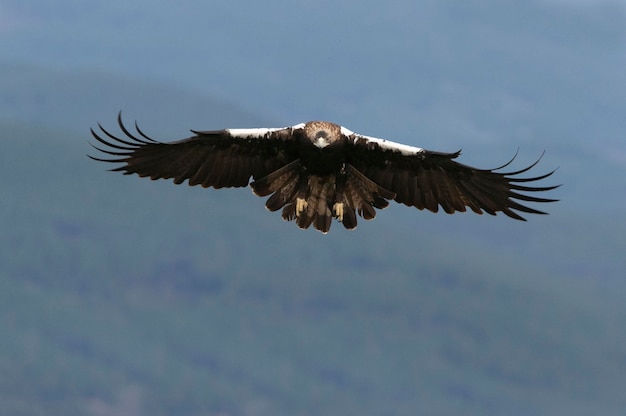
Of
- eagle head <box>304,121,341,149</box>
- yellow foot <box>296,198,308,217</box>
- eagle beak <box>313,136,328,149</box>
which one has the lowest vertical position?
yellow foot <box>296,198,308,217</box>

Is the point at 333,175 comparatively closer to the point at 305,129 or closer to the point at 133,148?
the point at 305,129

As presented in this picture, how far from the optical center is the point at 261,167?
85.3ft

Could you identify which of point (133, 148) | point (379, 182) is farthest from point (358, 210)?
point (133, 148)

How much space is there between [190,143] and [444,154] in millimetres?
4838

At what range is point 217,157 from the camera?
25906 mm

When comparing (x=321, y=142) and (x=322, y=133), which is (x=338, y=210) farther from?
(x=322, y=133)

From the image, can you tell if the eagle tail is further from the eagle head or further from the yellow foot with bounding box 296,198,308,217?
the eagle head

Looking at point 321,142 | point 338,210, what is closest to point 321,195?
point 338,210

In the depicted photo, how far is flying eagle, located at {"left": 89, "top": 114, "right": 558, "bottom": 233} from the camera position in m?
25.5

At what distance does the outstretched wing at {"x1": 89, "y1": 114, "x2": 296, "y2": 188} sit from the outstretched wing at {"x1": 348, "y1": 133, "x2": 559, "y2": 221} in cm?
155

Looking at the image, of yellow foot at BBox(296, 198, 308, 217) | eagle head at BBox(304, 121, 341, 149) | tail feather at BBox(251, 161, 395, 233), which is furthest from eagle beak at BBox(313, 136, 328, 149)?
yellow foot at BBox(296, 198, 308, 217)

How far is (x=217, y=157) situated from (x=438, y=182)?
14.2 ft

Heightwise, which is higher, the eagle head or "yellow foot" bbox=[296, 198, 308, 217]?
the eagle head

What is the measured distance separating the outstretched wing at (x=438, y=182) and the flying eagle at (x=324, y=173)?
2 cm
